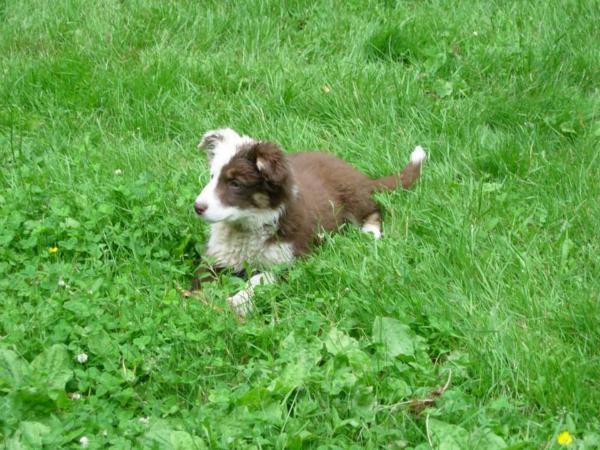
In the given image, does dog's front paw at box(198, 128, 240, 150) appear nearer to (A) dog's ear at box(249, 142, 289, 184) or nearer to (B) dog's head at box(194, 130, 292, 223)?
(B) dog's head at box(194, 130, 292, 223)

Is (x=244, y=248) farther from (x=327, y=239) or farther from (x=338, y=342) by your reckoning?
(x=338, y=342)

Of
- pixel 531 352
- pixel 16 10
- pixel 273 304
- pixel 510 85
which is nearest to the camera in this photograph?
pixel 531 352

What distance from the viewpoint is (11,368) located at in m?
3.35

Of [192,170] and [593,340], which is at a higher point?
[593,340]

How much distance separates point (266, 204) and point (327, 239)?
35 centimetres

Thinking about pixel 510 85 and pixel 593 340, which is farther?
pixel 510 85

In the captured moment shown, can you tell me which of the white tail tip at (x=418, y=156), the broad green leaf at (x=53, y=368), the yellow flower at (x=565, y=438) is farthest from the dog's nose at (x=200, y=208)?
the yellow flower at (x=565, y=438)

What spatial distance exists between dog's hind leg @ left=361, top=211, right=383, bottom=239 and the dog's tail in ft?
0.46

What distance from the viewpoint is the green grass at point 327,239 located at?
127 inches

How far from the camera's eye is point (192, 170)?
519cm

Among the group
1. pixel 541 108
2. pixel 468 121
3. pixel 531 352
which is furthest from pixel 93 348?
pixel 541 108

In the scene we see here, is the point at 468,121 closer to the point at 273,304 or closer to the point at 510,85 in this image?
the point at 510,85

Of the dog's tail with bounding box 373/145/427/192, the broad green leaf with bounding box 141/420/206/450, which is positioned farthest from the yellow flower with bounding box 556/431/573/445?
the dog's tail with bounding box 373/145/427/192

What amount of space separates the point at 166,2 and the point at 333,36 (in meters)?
1.36
